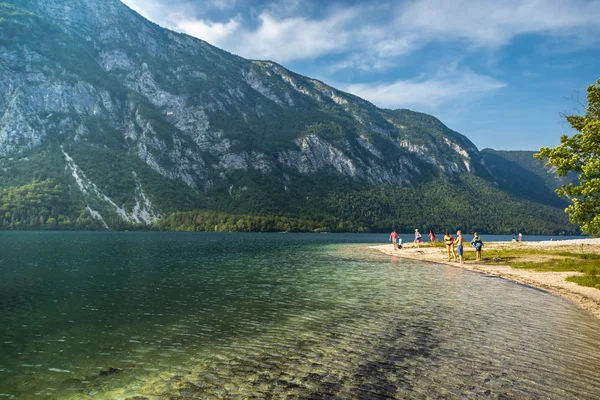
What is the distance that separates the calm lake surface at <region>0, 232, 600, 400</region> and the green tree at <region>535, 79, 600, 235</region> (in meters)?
9.07

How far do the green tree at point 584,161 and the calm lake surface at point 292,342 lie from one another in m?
9.07

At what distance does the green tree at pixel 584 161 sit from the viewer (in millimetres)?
27375

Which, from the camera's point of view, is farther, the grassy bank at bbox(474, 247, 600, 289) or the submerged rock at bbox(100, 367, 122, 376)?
the grassy bank at bbox(474, 247, 600, 289)

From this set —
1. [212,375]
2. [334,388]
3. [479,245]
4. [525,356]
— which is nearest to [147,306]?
[212,375]

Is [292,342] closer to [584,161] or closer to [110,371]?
[110,371]

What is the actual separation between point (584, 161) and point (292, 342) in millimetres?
30960

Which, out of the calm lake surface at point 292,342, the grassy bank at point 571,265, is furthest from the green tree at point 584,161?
the calm lake surface at point 292,342

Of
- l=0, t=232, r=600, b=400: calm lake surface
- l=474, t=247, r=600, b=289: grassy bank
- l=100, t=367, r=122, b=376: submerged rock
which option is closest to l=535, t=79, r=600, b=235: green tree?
l=474, t=247, r=600, b=289: grassy bank

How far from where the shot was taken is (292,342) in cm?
1591

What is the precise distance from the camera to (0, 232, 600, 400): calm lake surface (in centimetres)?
1109

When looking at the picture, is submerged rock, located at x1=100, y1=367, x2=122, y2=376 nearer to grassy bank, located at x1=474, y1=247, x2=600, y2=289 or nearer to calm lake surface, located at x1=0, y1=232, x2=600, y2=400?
calm lake surface, located at x1=0, y1=232, x2=600, y2=400

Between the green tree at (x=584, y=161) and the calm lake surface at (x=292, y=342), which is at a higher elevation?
the green tree at (x=584, y=161)

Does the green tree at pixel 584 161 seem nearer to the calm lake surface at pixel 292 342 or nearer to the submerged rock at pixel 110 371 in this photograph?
the calm lake surface at pixel 292 342

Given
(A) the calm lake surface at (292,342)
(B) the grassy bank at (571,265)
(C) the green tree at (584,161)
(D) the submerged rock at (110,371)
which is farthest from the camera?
(B) the grassy bank at (571,265)
